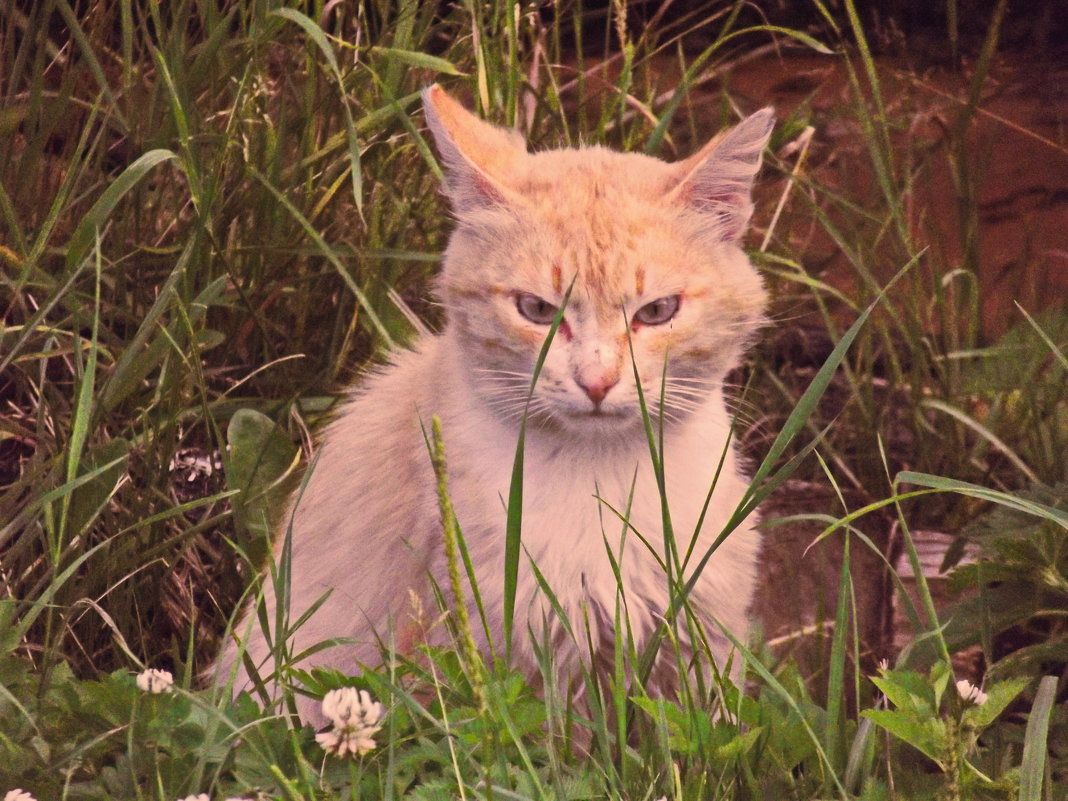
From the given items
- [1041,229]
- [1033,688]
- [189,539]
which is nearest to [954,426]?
[1033,688]

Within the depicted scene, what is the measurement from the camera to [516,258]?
6.87 feet

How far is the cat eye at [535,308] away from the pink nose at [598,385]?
0.59ft

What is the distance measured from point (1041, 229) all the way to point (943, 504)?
1154 mm

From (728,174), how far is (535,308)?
39cm

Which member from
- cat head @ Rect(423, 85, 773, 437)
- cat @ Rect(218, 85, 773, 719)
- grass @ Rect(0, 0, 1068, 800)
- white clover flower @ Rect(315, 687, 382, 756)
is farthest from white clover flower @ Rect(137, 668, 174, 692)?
cat head @ Rect(423, 85, 773, 437)

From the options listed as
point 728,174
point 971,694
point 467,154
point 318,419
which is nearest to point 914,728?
point 971,694

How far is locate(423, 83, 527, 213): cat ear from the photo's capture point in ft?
6.73

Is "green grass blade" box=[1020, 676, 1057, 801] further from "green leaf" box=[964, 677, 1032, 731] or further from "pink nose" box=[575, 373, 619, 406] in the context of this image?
"pink nose" box=[575, 373, 619, 406]

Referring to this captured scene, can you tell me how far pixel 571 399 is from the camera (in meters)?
1.94

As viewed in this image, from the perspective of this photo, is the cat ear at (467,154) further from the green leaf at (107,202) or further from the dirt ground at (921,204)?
the dirt ground at (921,204)

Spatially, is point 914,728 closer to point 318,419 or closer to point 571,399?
point 571,399

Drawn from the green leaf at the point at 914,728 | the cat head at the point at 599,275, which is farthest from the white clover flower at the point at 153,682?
the green leaf at the point at 914,728

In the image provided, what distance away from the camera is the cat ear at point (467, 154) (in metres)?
2.05

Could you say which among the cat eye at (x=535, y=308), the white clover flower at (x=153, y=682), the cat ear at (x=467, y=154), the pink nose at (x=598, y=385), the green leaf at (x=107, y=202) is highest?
the cat ear at (x=467, y=154)
